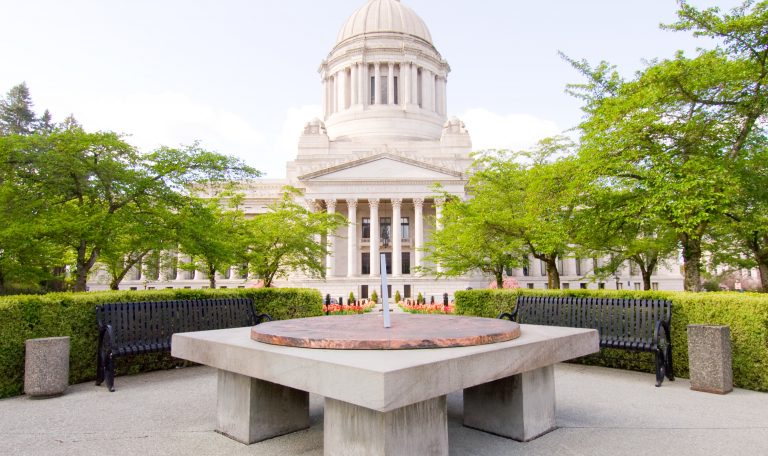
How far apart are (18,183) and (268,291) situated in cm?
689

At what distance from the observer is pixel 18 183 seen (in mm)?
12094

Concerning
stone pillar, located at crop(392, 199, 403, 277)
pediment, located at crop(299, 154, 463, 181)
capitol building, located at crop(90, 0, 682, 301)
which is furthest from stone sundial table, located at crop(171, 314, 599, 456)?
pediment, located at crop(299, 154, 463, 181)

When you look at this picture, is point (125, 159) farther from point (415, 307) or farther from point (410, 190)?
point (410, 190)

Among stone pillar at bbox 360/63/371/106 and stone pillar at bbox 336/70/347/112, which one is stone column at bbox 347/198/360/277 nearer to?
stone pillar at bbox 360/63/371/106

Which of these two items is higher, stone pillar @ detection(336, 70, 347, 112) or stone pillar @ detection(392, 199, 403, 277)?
stone pillar @ detection(336, 70, 347, 112)

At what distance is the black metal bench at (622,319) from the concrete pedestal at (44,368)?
8352 millimetres

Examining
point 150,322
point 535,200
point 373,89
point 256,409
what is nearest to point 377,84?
point 373,89

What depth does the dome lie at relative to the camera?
62.2 metres

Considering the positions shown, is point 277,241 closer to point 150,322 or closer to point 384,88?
point 150,322

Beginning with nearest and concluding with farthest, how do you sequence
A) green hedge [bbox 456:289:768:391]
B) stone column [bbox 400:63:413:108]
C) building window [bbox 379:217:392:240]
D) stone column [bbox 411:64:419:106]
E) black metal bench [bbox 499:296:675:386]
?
1. green hedge [bbox 456:289:768:391]
2. black metal bench [bbox 499:296:675:386]
3. building window [bbox 379:217:392:240]
4. stone column [bbox 400:63:413:108]
5. stone column [bbox 411:64:419:106]

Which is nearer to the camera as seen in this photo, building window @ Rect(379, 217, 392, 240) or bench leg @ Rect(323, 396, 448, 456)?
bench leg @ Rect(323, 396, 448, 456)

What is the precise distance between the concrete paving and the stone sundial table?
291 millimetres

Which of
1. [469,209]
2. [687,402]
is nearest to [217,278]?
[469,209]

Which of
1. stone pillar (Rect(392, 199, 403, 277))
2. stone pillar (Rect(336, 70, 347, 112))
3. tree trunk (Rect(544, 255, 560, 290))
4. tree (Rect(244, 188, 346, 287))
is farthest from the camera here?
stone pillar (Rect(336, 70, 347, 112))
